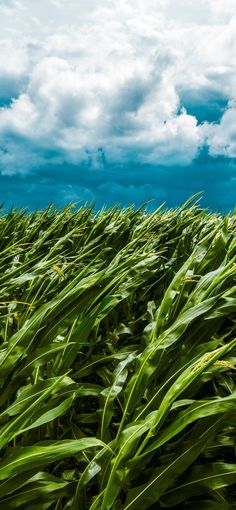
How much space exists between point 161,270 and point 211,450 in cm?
124

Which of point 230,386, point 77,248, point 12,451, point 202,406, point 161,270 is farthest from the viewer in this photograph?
point 77,248

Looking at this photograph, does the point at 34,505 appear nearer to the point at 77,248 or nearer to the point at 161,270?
the point at 161,270

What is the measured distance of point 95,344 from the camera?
6.19 feet

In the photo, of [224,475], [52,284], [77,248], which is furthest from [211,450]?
[77,248]

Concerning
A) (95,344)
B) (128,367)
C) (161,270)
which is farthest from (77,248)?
(128,367)

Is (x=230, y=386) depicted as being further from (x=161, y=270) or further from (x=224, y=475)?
(x=161, y=270)

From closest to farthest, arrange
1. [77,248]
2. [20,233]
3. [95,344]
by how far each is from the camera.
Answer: [95,344], [77,248], [20,233]

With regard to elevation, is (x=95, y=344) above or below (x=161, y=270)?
below

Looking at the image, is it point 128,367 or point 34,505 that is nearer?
point 34,505

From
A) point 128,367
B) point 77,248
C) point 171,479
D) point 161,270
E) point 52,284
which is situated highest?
point 77,248

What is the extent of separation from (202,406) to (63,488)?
416 millimetres

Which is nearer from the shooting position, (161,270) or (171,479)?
(171,479)

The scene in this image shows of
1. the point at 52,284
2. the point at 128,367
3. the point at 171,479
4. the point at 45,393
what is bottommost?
the point at 171,479

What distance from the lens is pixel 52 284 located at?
227cm
